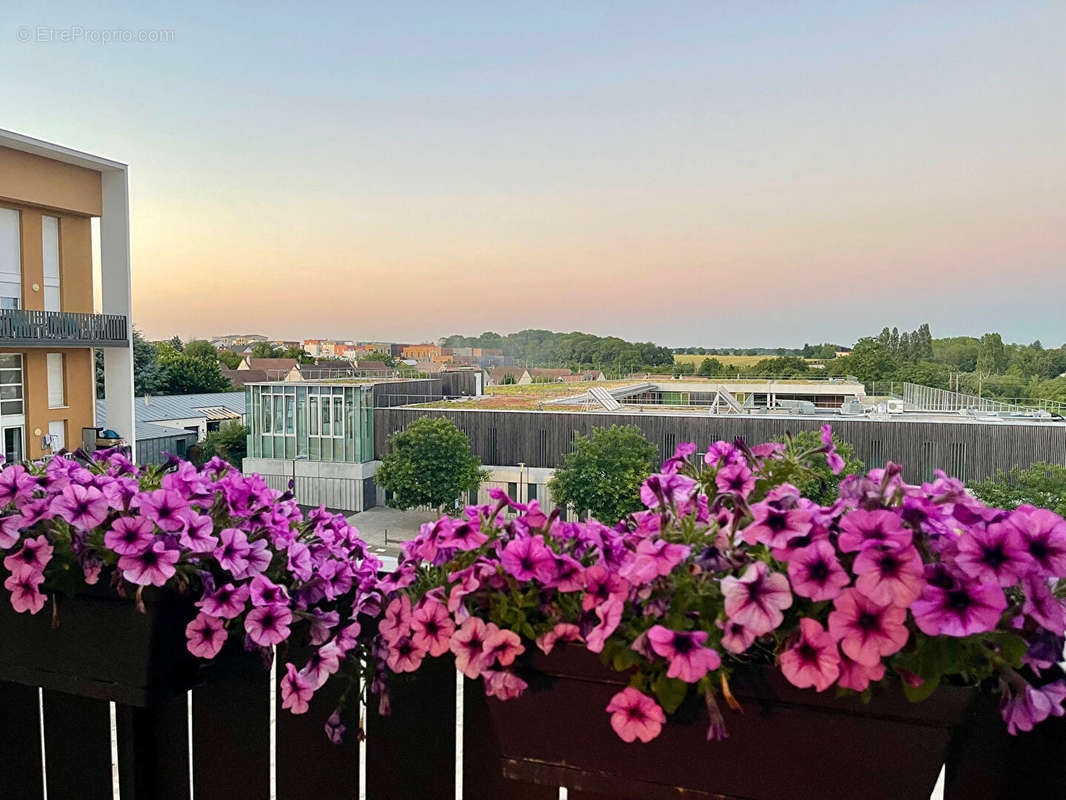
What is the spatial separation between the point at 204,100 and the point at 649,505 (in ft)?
27.0

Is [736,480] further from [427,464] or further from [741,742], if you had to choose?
[427,464]

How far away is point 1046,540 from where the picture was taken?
0.38 metres

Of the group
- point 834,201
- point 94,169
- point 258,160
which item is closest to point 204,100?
point 94,169

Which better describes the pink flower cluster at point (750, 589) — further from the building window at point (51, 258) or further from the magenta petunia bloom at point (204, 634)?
the building window at point (51, 258)

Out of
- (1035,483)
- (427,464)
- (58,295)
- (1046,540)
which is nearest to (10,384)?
(58,295)

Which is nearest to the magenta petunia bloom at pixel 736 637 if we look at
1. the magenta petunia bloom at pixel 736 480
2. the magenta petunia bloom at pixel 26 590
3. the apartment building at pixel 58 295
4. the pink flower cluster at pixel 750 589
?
the pink flower cluster at pixel 750 589

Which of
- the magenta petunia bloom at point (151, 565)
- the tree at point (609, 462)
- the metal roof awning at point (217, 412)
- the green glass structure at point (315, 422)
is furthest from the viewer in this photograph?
the green glass structure at point (315, 422)

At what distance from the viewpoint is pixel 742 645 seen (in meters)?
0.41

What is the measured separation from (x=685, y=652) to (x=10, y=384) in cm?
860

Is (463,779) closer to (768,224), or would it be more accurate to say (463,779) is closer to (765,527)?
(765,527)

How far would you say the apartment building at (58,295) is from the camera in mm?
7289

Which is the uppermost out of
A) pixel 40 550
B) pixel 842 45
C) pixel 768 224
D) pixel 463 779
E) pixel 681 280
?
pixel 842 45

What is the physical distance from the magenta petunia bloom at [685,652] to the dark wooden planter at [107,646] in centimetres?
43

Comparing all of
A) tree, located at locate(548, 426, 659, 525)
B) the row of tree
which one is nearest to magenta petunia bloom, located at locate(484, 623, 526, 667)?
the row of tree
